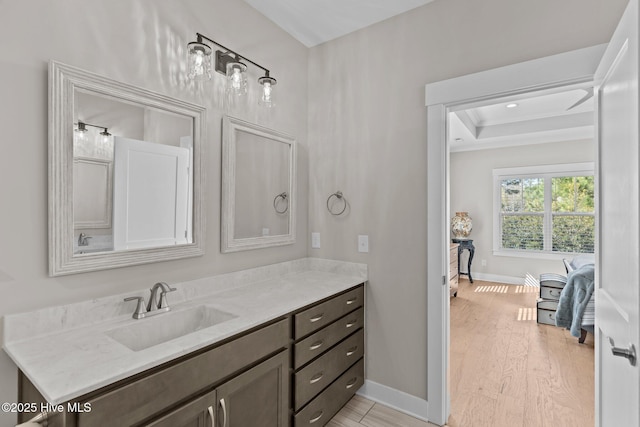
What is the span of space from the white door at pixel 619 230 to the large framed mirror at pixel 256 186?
1.79m

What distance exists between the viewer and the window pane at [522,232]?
5.64 metres

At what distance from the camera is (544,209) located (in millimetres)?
5602

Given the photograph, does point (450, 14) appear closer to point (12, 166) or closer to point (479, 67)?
point (479, 67)

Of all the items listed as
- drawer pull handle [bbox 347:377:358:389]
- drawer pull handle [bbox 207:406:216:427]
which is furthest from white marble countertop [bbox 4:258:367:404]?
drawer pull handle [bbox 347:377:358:389]

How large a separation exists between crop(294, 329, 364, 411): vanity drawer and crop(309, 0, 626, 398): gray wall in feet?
0.54

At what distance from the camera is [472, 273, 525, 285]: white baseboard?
571cm

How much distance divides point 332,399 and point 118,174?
67.5 inches

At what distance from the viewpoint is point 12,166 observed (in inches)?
47.6

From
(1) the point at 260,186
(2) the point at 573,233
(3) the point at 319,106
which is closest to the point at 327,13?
(3) the point at 319,106

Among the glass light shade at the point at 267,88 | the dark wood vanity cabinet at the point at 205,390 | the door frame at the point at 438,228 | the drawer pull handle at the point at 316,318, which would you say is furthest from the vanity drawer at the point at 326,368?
the glass light shade at the point at 267,88

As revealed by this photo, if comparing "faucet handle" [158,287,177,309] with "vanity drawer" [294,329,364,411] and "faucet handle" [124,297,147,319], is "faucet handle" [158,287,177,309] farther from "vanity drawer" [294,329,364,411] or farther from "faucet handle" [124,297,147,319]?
"vanity drawer" [294,329,364,411]

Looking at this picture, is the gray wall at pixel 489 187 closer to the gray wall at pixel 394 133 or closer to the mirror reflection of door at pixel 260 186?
the gray wall at pixel 394 133

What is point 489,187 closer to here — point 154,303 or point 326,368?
point 326,368

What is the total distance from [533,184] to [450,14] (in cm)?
472
